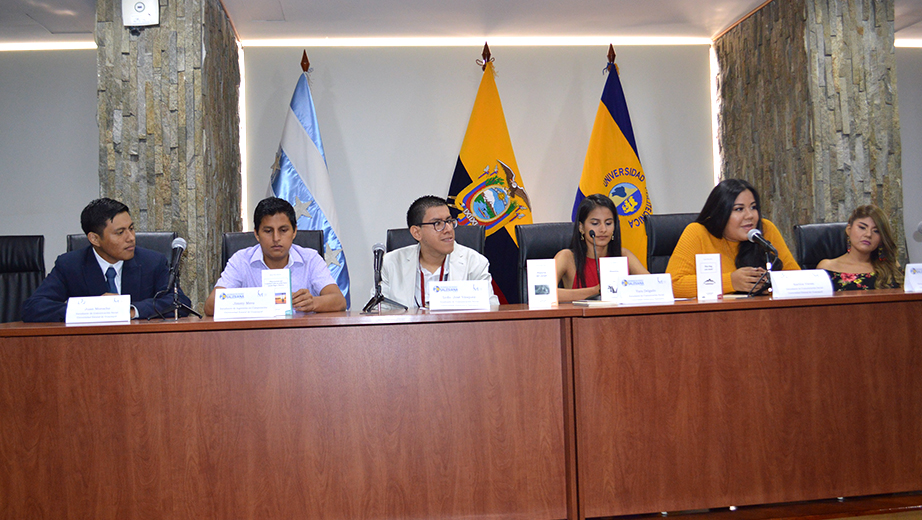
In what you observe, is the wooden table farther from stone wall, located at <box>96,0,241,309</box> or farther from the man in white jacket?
stone wall, located at <box>96,0,241,309</box>

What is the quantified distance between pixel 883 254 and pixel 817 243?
10.7 inches

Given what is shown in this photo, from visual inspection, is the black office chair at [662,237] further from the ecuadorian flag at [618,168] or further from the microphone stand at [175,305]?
the microphone stand at [175,305]

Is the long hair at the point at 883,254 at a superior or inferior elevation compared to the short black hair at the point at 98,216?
inferior

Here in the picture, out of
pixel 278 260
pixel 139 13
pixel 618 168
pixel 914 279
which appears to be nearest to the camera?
pixel 914 279

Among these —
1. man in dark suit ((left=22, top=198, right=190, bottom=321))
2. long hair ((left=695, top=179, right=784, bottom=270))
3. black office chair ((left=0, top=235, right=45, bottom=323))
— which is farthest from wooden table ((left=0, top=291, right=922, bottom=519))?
black office chair ((left=0, top=235, right=45, bottom=323))

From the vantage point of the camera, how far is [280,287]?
1759 mm

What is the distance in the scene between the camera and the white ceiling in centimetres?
369

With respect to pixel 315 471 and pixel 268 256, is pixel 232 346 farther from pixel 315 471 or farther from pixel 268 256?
pixel 268 256

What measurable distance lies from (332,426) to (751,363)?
1106 mm

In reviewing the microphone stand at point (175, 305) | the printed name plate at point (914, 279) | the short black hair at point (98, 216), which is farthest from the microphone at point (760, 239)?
the short black hair at point (98, 216)

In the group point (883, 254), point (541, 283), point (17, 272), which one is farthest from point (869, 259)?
point (17, 272)

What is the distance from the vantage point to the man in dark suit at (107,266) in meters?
2.19

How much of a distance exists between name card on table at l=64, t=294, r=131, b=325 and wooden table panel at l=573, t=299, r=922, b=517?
120cm

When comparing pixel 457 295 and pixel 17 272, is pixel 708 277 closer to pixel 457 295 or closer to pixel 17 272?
pixel 457 295
